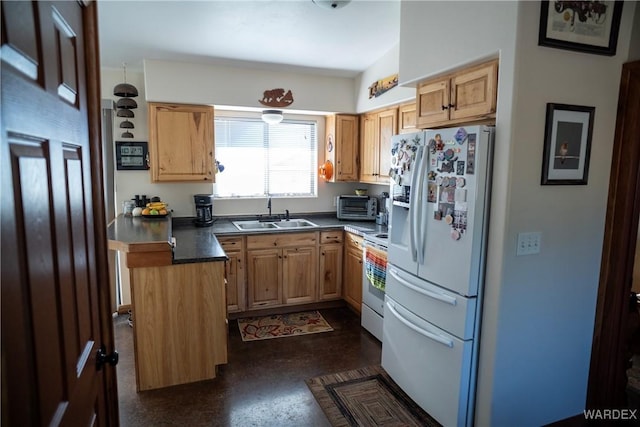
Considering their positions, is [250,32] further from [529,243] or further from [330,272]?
[529,243]

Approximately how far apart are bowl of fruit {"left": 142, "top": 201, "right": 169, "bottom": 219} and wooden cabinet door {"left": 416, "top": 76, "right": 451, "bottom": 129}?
8.43 ft

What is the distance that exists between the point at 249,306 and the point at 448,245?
2.35 meters

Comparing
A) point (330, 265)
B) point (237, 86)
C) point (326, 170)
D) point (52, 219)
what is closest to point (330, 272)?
point (330, 265)

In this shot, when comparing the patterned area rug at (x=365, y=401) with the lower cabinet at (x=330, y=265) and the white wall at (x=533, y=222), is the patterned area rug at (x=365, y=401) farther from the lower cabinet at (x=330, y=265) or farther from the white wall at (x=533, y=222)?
the lower cabinet at (x=330, y=265)

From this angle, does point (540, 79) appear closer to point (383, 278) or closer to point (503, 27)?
point (503, 27)

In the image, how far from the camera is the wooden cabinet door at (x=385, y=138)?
12.0 feet

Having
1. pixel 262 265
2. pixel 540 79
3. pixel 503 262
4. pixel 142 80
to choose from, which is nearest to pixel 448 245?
pixel 503 262

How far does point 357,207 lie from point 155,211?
7.13 ft

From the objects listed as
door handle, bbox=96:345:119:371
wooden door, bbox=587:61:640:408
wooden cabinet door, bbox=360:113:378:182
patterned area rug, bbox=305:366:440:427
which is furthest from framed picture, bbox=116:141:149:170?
wooden door, bbox=587:61:640:408

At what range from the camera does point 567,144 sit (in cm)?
197

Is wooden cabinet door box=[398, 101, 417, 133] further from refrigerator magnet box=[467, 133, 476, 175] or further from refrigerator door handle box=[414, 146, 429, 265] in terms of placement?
refrigerator magnet box=[467, 133, 476, 175]

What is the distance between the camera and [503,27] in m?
1.86

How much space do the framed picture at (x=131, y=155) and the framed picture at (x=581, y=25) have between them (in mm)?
3526

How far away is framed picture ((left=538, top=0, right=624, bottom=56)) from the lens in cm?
184
